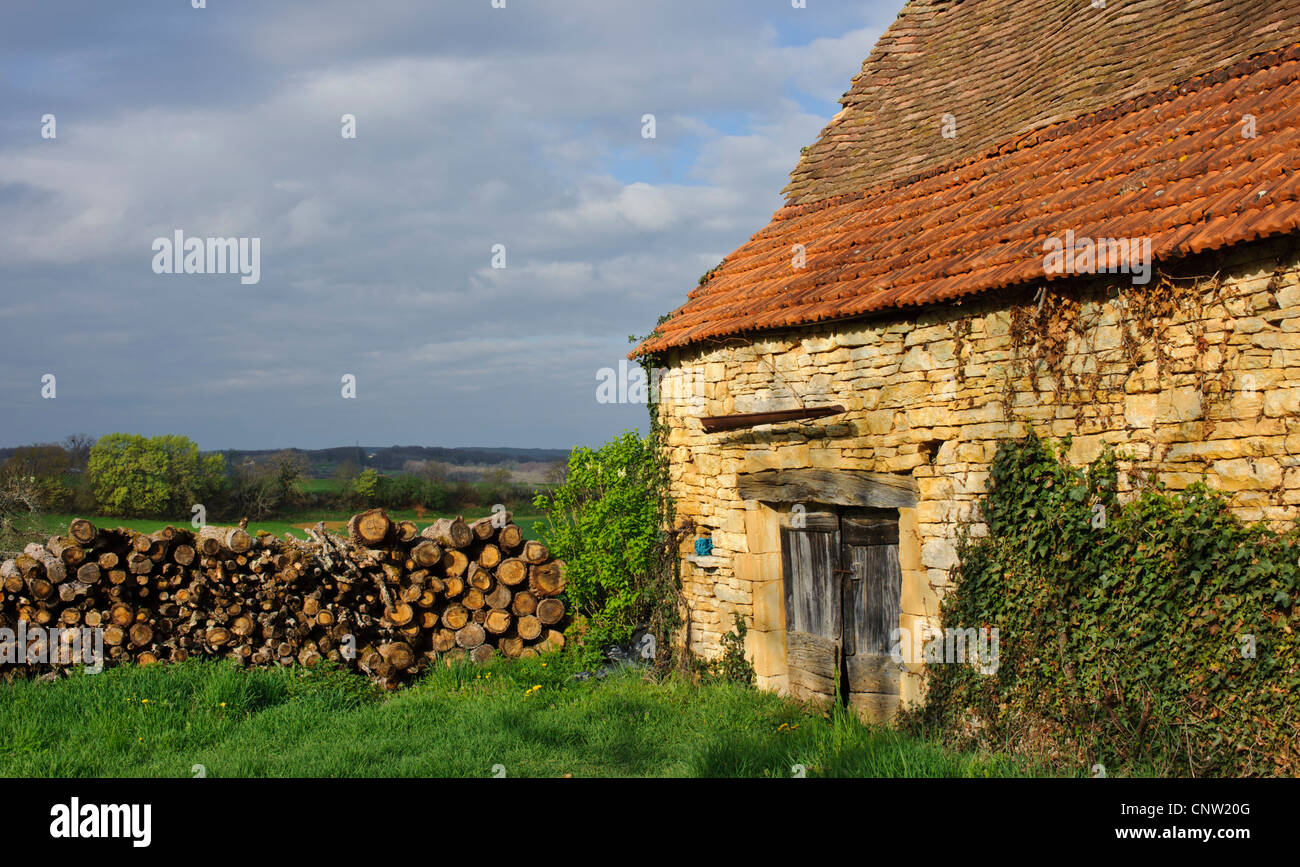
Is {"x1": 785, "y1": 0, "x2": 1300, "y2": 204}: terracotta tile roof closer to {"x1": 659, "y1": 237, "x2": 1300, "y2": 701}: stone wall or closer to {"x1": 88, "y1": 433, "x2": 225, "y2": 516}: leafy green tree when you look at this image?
{"x1": 659, "y1": 237, "x2": 1300, "y2": 701}: stone wall

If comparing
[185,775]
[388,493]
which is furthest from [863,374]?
[388,493]

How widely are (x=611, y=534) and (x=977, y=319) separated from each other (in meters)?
4.56

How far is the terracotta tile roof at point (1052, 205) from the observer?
4.93 metres

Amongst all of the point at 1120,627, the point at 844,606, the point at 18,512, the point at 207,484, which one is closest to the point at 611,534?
the point at 844,606

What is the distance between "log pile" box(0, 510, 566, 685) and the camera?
8.27 metres

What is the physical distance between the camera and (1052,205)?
20.1 ft

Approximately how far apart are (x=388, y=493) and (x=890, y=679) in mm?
18932

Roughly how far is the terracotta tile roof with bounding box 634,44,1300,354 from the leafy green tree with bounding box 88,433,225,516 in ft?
48.3

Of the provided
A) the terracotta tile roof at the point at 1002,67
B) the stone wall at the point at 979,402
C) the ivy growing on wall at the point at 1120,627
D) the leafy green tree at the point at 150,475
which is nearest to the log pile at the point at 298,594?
the stone wall at the point at 979,402

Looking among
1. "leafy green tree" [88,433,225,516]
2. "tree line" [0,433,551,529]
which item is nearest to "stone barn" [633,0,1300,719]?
"tree line" [0,433,551,529]

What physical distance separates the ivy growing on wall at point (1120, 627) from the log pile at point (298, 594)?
4885 millimetres

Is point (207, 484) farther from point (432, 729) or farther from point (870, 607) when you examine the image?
point (870, 607)

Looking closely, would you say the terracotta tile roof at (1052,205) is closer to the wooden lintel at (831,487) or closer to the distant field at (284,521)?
the wooden lintel at (831,487)

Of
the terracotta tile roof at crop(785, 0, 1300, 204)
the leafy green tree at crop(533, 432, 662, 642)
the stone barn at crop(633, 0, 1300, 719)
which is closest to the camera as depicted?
the stone barn at crop(633, 0, 1300, 719)
